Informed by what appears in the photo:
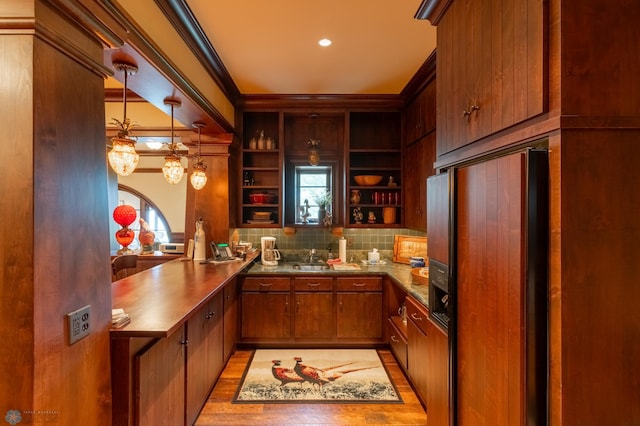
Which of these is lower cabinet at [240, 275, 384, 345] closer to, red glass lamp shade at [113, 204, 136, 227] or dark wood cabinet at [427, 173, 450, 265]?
dark wood cabinet at [427, 173, 450, 265]

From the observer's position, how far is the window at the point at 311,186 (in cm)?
434

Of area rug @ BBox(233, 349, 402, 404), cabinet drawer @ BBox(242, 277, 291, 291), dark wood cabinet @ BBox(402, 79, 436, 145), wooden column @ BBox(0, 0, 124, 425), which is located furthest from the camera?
cabinet drawer @ BBox(242, 277, 291, 291)

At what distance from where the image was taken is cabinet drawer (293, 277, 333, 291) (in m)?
3.60

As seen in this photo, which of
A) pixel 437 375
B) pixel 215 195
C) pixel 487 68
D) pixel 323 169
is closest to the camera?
pixel 487 68

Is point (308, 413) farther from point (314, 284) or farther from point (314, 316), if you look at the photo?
point (314, 284)

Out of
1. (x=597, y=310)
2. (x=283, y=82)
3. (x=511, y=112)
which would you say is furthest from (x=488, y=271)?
(x=283, y=82)

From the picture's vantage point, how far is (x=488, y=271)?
52.4 inches

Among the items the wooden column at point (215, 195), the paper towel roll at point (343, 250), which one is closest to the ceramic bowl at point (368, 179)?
the paper towel roll at point (343, 250)

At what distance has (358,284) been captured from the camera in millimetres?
3607

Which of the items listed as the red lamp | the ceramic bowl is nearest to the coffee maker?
the ceramic bowl

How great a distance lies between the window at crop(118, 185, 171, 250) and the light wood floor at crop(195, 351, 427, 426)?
6.95 meters

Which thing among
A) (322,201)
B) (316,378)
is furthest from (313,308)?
(322,201)

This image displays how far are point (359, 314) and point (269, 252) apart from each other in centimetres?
134

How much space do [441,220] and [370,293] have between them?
2.02m
